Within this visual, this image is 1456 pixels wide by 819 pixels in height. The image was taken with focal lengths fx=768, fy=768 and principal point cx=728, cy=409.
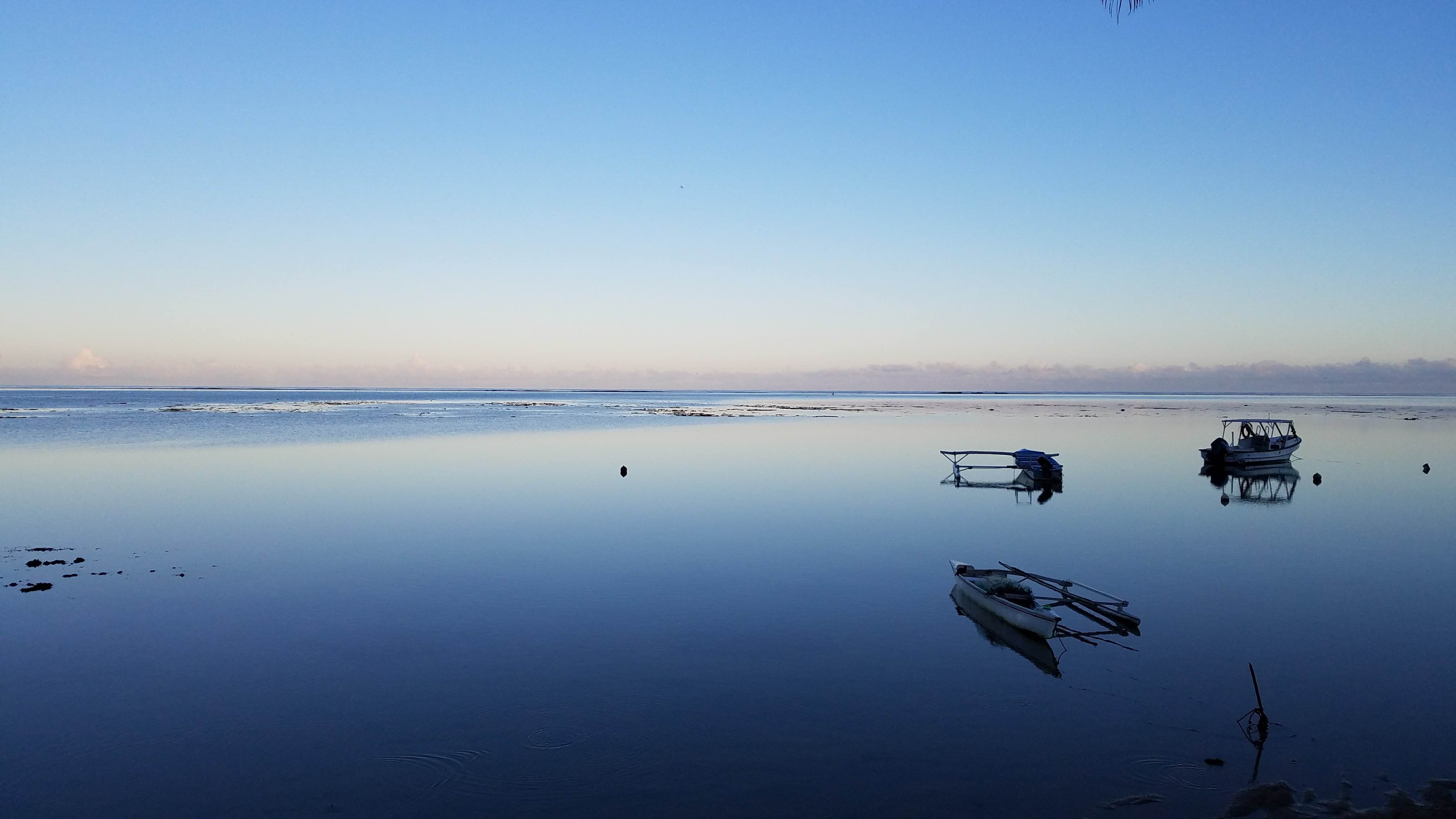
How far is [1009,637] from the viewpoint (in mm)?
12977

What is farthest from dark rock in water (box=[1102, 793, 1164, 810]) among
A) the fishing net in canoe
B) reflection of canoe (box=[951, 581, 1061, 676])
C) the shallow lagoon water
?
the fishing net in canoe

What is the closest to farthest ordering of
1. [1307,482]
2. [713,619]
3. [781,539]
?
[713,619] < [781,539] < [1307,482]

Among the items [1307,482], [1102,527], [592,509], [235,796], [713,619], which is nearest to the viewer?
[235,796]

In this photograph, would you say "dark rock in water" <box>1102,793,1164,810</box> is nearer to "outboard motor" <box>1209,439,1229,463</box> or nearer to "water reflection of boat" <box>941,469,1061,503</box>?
"water reflection of boat" <box>941,469,1061,503</box>

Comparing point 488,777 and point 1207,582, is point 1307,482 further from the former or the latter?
point 488,777

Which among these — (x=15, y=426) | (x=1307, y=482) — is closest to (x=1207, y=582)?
(x=1307, y=482)

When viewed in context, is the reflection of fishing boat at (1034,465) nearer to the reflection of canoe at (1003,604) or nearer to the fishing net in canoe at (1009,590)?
the reflection of canoe at (1003,604)

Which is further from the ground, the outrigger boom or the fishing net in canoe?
the fishing net in canoe

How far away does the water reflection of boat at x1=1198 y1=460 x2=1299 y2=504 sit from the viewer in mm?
29766

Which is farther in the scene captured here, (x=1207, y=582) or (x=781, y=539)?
(x=781, y=539)

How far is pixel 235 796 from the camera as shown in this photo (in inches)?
313

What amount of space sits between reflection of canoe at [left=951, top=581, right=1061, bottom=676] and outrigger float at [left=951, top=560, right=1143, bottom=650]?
74 millimetres

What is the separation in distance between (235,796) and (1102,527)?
22206 millimetres

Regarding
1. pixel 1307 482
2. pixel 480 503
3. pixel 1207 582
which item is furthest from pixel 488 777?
pixel 1307 482
